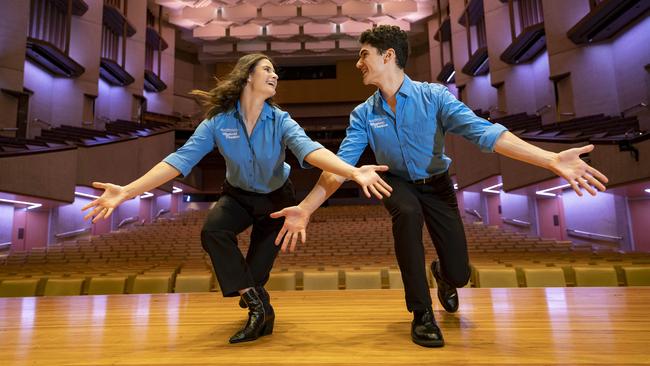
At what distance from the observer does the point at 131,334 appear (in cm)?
179

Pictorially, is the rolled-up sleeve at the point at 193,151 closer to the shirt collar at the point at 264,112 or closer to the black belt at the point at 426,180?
the shirt collar at the point at 264,112

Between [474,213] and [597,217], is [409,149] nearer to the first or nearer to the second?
[597,217]

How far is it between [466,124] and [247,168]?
1048 mm

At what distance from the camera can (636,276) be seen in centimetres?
424

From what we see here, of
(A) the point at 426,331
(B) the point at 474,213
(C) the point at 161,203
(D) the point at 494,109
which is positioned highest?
(D) the point at 494,109

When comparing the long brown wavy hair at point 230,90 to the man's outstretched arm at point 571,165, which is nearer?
the man's outstretched arm at point 571,165

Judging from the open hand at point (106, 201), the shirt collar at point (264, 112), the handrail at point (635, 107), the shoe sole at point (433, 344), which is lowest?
the shoe sole at point (433, 344)

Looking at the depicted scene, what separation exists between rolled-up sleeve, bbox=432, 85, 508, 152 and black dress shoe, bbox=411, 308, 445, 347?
0.74 metres

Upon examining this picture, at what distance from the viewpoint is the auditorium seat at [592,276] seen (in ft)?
13.8

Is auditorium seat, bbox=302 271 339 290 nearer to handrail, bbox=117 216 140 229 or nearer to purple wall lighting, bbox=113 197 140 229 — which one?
purple wall lighting, bbox=113 197 140 229

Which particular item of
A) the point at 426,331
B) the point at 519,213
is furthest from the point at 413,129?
the point at 519,213

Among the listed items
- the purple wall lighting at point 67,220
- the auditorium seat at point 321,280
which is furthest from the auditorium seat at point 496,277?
the purple wall lighting at point 67,220

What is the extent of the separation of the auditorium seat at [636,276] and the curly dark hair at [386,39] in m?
4.12

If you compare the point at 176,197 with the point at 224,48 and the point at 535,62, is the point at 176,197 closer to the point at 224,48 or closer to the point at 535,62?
the point at 224,48
